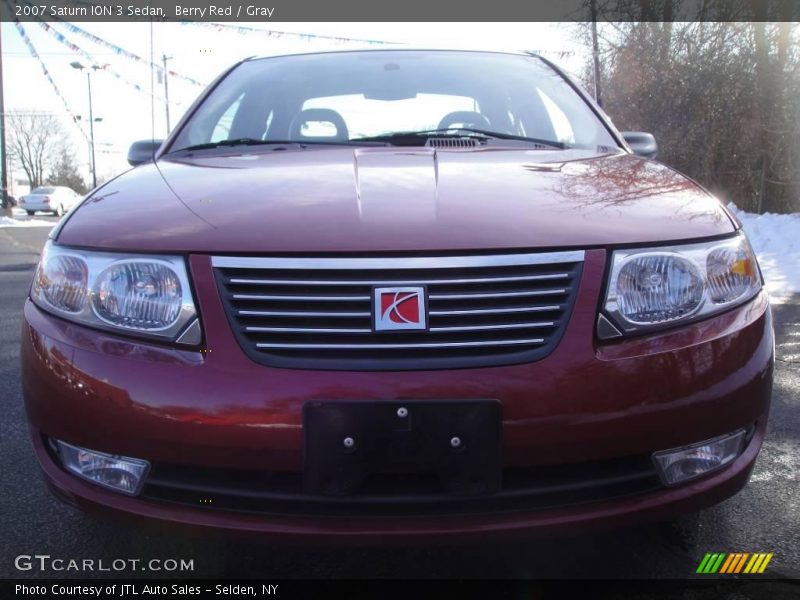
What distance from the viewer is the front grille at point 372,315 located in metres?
1.35

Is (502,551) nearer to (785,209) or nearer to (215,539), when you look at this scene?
(215,539)

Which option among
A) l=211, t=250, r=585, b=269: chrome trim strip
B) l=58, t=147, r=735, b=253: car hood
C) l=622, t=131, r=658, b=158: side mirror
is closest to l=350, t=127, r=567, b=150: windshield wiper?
l=58, t=147, r=735, b=253: car hood

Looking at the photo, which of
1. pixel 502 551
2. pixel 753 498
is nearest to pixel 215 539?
pixel 502 551

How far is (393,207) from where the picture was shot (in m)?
1.51

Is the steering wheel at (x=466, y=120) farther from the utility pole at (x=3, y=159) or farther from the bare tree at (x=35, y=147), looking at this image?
the bare tree at (x=35, y=147)

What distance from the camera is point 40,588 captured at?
1632 millimetres

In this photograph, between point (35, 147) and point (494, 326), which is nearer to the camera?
point (494, 326)

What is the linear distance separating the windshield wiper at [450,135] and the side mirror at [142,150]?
787mm

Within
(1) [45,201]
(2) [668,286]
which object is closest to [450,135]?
(2) [668,286]

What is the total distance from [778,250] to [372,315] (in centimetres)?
872

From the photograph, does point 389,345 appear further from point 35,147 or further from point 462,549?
point 35,147

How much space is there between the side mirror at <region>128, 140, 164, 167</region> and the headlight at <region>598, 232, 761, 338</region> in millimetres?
1776

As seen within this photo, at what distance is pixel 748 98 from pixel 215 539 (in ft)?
49.4

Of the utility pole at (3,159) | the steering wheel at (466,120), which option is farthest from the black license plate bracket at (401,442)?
the utility pole at (3,159)
